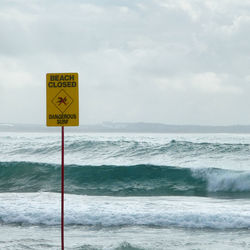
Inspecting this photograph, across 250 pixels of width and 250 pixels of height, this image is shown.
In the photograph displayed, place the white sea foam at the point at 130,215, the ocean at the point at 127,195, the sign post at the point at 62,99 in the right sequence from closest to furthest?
the sign post at the point at 62,99 → the ocean at the point at 127,195 → the white sea foam at the point at 130,215

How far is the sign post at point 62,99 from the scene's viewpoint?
5.89 meters

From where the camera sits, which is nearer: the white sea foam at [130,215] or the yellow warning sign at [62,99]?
the yellow warning sign at [62,99]

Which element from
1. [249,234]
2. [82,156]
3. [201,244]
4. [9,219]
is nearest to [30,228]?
[9,219]

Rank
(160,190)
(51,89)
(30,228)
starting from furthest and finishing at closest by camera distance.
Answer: (160,190), (30,228), (51,89)

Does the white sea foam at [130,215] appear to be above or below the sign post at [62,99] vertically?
below

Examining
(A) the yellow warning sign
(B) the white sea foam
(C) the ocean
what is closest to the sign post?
(A) the yellow warning sign

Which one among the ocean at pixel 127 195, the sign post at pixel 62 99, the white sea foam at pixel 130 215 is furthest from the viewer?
the white sea foam at pixel 130 215

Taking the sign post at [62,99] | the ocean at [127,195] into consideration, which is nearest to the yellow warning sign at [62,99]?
the sign post at [62,99]

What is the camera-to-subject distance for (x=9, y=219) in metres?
9.29

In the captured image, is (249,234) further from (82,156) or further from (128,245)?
(82,156)

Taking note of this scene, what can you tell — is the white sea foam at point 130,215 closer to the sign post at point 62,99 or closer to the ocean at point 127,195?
the ocean at point 127,195

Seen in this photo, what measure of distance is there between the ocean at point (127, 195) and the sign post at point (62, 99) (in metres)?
2.29

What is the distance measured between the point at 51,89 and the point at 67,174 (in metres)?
12.3

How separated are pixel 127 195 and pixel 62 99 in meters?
9.06
